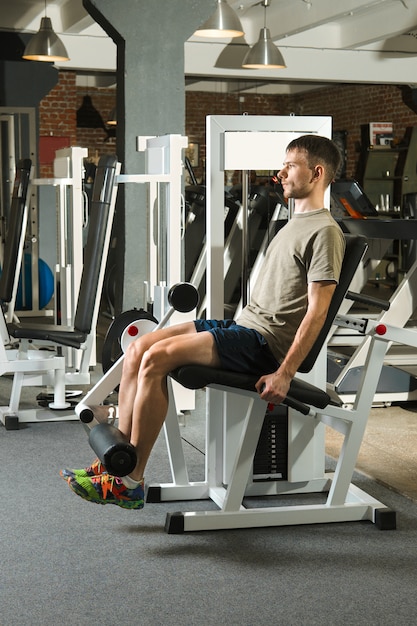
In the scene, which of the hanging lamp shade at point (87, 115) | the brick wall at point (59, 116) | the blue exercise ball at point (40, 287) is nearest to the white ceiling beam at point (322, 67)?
the brick wall at point (59, 116)

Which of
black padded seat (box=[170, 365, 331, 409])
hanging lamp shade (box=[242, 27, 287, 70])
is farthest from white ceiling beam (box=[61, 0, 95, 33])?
black padded seat (box=[170, 365, 331, 409])

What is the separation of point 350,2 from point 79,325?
610cm

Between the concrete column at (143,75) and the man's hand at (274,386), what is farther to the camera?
the concrete column at (143,75)

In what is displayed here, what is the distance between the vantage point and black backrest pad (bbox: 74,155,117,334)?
181 inches

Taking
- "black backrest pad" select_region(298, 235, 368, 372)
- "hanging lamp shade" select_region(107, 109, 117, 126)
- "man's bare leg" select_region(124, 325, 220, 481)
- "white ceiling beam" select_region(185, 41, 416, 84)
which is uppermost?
"white ceiling beam" select_region(185, 41, 416, 84)

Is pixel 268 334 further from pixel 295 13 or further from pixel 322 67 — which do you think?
pixel 322 67

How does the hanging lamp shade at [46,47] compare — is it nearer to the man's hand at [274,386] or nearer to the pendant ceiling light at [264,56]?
the pendant ceiling light at [264,56]

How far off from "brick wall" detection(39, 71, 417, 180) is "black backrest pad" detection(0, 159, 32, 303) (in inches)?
239

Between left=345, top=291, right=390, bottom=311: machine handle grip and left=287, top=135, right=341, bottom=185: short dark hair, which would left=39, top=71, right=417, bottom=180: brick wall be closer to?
left=345, top=291, right=390, bottom=311: machine handle grip

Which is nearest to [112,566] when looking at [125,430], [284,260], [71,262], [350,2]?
[125,430]

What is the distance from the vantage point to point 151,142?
4562 millimetres

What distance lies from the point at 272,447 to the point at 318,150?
3.70ft

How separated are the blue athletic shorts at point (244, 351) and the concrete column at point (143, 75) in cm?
274

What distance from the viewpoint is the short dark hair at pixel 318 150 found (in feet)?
9.84
